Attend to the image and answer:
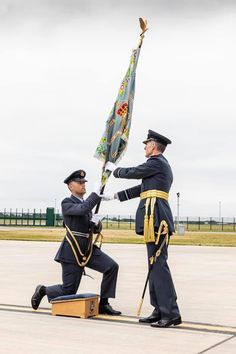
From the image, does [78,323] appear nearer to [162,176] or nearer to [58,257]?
[58,257]

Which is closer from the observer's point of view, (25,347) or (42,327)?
(25,347)

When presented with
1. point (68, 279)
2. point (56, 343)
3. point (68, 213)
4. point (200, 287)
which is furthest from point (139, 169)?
point (200, 287)

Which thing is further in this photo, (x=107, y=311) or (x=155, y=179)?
(x=107, y=311)

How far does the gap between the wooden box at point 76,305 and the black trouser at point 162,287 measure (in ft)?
2.58

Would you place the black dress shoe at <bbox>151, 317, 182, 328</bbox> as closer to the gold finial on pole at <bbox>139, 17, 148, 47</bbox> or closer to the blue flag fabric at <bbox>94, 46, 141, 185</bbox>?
the blue flag fabric at <bbox>94, 46, 141, 185</bbox>

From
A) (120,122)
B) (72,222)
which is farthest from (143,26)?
(72,222)

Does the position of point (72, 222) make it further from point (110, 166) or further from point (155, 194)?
point (155, 194)

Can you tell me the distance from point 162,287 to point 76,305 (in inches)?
41.7

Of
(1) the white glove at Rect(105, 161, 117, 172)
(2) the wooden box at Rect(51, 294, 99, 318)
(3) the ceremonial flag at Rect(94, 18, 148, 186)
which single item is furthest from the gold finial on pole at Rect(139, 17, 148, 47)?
(2) the wooden box at Rect(51, 294, 99, 318)

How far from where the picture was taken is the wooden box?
7587 mm

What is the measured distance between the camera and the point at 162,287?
283 inches

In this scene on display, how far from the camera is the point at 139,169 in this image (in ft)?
23.9

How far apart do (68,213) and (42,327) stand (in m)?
1.40

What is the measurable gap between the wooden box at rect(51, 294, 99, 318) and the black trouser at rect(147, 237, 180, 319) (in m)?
0.79
